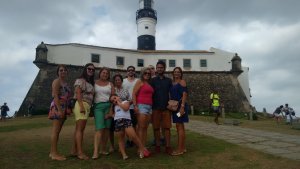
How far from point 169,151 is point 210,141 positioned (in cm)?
181

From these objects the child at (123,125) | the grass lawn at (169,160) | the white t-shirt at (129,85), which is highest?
the white t-shirt at (129,85)

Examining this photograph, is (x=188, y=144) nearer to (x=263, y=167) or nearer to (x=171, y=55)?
(x=263, y=167)

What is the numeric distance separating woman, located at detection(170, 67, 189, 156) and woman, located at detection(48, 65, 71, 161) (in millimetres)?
2288

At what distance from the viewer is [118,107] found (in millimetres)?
5684

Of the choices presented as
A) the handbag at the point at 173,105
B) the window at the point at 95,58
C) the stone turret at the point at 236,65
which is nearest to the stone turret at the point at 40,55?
the window at the point at 95,58

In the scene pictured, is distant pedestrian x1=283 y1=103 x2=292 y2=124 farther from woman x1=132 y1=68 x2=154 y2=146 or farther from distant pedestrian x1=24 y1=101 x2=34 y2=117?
distant pedestrian x1=24 y1=101 x2=34 y2=117

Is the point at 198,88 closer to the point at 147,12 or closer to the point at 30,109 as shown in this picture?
the point at 147,12

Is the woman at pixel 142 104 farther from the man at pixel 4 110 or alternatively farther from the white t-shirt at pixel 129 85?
the man at pixel 4 110

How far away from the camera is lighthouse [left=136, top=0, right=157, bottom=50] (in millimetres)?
36312

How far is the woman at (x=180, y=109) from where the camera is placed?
5.88 m

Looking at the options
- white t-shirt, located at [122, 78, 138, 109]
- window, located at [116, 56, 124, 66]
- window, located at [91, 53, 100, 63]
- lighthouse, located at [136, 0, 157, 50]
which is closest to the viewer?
white t-shirt, located at [122, 78, 138, 109]

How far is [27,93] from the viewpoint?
2630cm

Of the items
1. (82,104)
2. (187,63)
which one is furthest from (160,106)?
(187,63)

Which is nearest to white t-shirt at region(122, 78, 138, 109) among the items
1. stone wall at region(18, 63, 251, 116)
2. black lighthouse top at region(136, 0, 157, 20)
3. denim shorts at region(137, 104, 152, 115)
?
denim shorts at region(137, 104, 152, 115)
